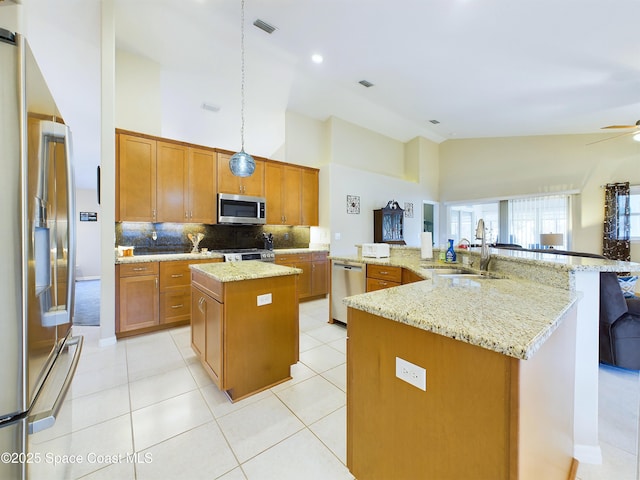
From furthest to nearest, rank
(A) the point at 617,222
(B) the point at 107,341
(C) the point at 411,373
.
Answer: (A) the point at 617,222 < (B) the point at 107,341 < (C) the point at 411,373

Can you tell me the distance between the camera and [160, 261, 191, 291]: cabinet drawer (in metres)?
3.17

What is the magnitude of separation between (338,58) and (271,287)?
334 centimetres

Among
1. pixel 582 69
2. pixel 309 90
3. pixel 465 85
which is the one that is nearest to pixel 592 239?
pixel 582 69

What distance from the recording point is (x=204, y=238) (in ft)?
13.5

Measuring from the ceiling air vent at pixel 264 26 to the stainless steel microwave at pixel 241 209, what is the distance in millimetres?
2152

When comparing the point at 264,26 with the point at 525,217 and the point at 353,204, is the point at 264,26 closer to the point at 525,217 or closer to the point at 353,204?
the point at 353,204

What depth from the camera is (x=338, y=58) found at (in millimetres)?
3609

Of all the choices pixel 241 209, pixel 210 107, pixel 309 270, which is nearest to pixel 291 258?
pixel 309 270

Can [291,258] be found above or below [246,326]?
above

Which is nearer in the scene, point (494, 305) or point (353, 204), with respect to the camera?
point (494, 305)

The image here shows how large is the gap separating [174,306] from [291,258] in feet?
5.92

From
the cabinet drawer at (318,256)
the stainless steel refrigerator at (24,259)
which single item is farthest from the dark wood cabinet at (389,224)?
the stainless steel refrigerator at (24,259)

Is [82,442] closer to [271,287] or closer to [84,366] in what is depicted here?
[84,366]

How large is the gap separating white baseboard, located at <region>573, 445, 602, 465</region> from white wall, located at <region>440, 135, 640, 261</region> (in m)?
5.67
